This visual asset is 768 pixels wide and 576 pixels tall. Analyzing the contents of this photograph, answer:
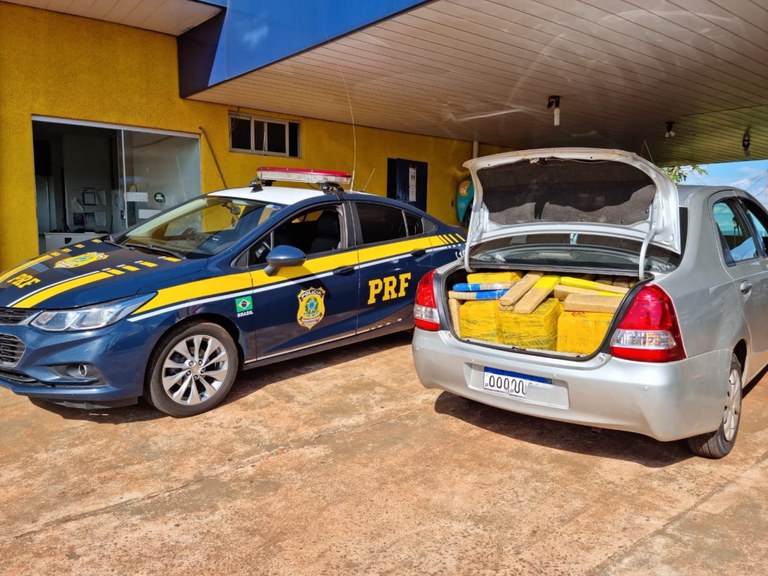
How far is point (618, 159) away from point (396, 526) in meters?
2.26

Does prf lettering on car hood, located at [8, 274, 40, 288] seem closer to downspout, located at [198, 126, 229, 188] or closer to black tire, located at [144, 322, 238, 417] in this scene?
black tire, located at [144, 322, 238, 417]

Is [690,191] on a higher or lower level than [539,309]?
higher

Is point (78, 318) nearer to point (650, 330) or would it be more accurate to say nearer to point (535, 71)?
point (650, 330)

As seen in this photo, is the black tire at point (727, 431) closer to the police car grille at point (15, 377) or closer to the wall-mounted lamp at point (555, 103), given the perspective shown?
the police car grille at point (15, 377)

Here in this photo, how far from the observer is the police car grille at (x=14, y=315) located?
11.9 ft

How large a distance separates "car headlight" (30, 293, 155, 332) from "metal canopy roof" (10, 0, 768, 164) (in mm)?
3557

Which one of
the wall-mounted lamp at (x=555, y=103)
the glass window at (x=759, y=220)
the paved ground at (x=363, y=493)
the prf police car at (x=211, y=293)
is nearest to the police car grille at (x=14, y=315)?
the prf police car at (x=211, y=293)

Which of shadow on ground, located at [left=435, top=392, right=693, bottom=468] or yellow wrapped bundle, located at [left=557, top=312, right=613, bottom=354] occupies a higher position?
yellow wrapped bundle, located at [left=557, top=312, right=613, bottom=354]

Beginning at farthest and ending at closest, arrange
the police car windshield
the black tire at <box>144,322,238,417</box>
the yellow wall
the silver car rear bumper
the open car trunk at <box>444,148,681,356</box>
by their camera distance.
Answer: the yellow wall < the police car windshield < the black tire at <box>144,322,238,417</box> < the open car trunk at <box>444,148,681,356</box> < the silver car rear bumper

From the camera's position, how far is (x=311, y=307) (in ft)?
15.2

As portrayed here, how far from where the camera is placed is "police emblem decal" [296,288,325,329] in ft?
15.0

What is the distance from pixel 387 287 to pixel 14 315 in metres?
2.77

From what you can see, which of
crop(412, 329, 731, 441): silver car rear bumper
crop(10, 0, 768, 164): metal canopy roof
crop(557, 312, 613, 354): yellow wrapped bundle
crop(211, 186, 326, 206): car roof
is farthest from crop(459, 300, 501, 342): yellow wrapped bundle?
crop(10, 0, 768, 164): metal canopy roof

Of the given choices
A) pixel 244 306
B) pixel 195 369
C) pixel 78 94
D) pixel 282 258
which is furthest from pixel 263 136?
pixel 195 369
